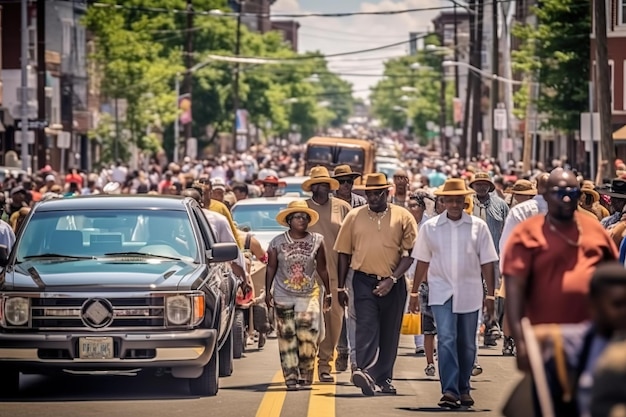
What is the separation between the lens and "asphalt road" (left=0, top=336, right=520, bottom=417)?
13102mm

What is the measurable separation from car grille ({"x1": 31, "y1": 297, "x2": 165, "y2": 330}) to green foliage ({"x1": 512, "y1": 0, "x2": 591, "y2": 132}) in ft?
135

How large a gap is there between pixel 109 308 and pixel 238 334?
449cm

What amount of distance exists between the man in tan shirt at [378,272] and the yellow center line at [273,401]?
744mm

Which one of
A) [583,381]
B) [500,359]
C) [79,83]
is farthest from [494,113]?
[583,381]

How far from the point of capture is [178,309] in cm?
1380

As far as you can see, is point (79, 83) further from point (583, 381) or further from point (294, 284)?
point (583, 381)

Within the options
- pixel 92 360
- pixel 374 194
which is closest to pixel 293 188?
pixel 374 194

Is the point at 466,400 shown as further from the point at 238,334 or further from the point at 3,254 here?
the point at 238,334

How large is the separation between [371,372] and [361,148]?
35.1 metres

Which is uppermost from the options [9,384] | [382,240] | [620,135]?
[620,135]

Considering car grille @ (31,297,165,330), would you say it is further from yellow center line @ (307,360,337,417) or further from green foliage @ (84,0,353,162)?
green foliage @ (84,0,353,162)

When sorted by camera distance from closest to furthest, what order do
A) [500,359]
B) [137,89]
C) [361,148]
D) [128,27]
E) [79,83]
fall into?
[500,359]
[361,148]
[137,89]
[128,27]
[79,83]

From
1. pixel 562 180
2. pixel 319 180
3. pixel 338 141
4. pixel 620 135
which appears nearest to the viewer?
pixel 562 180

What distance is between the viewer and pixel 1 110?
6362 cm
